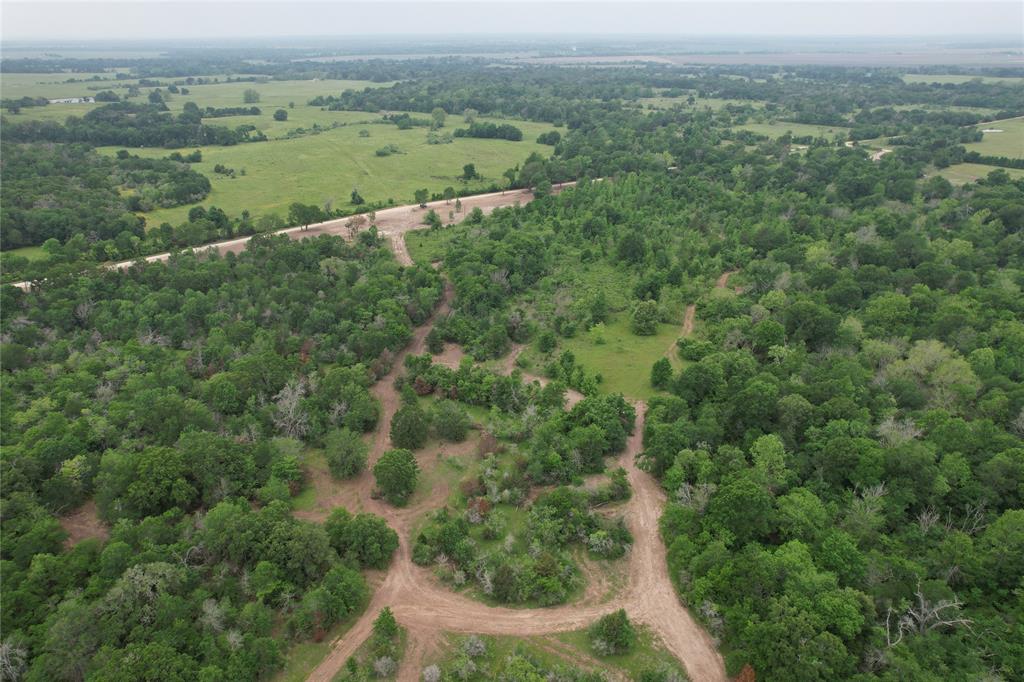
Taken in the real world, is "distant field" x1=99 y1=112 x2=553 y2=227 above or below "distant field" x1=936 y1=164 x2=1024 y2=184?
below

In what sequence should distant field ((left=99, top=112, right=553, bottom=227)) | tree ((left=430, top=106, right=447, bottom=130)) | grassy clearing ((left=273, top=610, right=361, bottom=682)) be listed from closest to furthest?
grassy clearing ((left=273, top=610, right=361, bottom=682)), distant field ((left=99, top=112, right=553, bottom=227)), tree ((left=430, top=106, right=447, bottom=130))

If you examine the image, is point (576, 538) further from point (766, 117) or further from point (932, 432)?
point (766, 117)

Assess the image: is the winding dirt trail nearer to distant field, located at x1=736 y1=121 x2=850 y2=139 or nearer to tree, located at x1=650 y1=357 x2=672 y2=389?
tree, located at x1=650 y1=357 x2=672 y2=389

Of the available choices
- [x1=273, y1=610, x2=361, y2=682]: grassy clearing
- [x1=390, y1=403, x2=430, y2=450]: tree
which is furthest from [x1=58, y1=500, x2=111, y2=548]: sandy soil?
[x1=390, y1=403, x2=430, y2=450]: tree

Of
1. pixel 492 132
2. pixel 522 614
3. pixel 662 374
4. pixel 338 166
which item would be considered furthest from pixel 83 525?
pixel 492 132

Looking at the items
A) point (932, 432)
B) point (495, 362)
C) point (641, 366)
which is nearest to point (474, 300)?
point (495, 362)

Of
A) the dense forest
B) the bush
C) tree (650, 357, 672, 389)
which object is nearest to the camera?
the dense forest

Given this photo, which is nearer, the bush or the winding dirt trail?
the winding dirt trail

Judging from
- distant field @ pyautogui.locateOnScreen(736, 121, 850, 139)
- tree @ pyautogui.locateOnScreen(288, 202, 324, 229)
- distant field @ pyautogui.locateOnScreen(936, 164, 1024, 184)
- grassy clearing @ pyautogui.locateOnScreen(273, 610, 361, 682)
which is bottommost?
grassy clearing @ pyautogui.locateOnScreen(273, 610, 361, 682)
